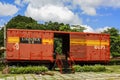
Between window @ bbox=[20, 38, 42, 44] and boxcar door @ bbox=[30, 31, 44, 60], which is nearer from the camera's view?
window @ bbox=[20, 38, 42, 44]

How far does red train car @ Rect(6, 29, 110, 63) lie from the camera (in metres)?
25.9

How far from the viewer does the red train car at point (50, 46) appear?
1021 inches

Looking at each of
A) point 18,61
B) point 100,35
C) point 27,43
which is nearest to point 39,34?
point 27,43

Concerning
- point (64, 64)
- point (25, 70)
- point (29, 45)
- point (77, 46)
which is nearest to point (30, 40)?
point (29, 45)

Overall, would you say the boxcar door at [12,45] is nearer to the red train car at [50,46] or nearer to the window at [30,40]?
the red train car at [50,46]

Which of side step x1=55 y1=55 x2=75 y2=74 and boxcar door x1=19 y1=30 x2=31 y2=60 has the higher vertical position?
boxcar door x1=19 y1=30 x2=31 y2=60

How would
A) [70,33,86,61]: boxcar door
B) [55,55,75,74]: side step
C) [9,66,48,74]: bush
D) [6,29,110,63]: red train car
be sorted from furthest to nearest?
[70,33,86,61]: boxcar door → [6,29,110,63]: red train car → [55,55,75,74]: side step → [9,66,48,74]: bush

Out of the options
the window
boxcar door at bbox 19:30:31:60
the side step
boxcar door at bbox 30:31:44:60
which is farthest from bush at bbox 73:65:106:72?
boxcar door at bbox 19:30:31:60

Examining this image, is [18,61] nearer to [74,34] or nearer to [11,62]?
[11,62]

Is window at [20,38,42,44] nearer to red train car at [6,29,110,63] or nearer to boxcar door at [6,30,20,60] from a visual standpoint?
red train car at [6,29,110,63]

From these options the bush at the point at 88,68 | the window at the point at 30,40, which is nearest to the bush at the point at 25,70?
the window at the point at 30,40

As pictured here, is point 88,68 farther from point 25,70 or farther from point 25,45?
point 25,45

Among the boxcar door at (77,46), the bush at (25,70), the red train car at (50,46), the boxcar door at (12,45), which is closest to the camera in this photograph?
the bush at (25,70)

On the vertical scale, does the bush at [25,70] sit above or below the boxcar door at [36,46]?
below
